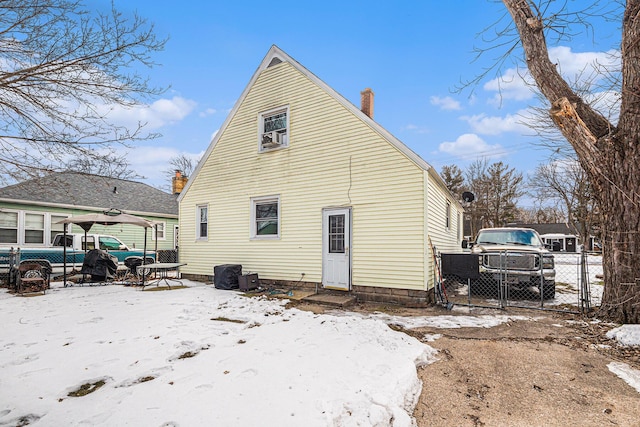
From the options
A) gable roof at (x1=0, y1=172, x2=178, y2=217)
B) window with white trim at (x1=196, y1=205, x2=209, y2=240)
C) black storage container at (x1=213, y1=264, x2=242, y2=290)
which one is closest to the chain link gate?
black storage container at (x1=213, y1=264, x2=242, y2=290)

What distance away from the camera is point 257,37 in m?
10.8

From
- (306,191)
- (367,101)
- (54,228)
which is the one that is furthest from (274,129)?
(54,228)

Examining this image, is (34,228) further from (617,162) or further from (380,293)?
(617,162)

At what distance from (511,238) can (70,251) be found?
15.5 meters

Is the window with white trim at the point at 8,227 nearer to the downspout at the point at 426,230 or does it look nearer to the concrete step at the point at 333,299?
the concrete step at the point at 333,299

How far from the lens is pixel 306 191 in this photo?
9219 mm

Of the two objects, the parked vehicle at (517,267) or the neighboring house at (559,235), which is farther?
the neighboring house at (559,235)

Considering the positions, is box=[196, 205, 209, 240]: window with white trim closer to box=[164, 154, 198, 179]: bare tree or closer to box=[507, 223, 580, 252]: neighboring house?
box=[164, 154, 198, 179]: bare tree

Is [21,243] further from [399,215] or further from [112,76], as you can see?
[399,215]

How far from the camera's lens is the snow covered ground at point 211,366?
2.78 metres

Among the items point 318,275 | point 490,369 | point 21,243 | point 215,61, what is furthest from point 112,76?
point 21,243

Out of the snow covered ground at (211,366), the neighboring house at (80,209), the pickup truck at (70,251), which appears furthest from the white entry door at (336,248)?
the pickup truck at (70,251)

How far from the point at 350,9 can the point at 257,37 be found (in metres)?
3.24

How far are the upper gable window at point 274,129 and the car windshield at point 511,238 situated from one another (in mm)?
6924
